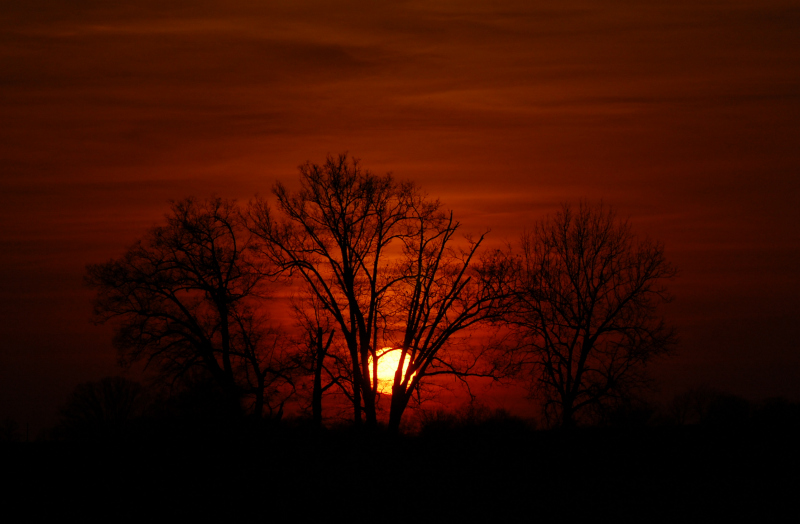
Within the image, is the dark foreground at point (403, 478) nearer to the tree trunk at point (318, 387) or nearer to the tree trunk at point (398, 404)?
the tree trunk at point (318, 387)

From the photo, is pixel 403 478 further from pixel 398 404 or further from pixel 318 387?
pixel 398 404

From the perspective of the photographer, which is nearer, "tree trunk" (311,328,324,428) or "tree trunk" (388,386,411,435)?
"tree trunk" (311,328,324,428)

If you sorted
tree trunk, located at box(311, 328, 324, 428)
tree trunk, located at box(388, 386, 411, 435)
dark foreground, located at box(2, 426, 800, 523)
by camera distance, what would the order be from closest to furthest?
dark foreground, located at box(2, 426, 800, 523) < tree trunk, located at box(311, 328, 324, 428) < tree trunk, located at box(388, 386, 411, 435)

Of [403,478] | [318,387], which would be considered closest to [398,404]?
[318,387]

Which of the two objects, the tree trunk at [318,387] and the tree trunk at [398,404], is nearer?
the tree trunk at [318,387]

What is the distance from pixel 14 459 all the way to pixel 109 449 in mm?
2150

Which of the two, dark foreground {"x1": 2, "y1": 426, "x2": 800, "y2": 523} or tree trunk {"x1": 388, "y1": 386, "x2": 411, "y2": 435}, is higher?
tree trunk {"x1": 388, "y1": 386, "x2": 411, "y2": 435}

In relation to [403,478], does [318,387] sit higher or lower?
higher

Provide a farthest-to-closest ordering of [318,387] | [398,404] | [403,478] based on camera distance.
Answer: [398,404], [318,387], [403,478]

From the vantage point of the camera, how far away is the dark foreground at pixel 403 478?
15672mm

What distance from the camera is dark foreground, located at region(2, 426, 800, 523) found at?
15.7 m

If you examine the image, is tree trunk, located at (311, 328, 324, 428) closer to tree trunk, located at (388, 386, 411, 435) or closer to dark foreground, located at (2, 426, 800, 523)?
dark foreground, located at (2, 426, 800, 523)

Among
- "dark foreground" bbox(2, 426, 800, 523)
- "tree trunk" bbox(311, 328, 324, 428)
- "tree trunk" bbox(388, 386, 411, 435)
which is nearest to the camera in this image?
"dark foreground" bbox(2, 426, 800, 523)

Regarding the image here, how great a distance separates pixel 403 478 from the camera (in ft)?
61.5
